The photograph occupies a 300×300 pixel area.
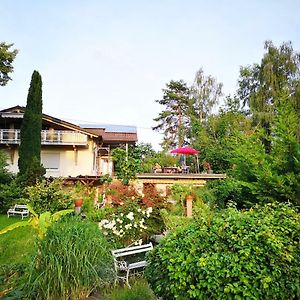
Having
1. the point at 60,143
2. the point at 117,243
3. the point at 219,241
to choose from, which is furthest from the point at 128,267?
the point at 60,143

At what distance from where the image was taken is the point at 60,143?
83.6 ft

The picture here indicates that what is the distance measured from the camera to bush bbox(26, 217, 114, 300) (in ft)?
15.0

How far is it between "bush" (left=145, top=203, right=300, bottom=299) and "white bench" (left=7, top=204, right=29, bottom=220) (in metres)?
13.6

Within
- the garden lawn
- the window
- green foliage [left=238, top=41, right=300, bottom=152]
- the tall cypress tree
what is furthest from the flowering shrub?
green foliage [left=238, top=41, right=300, bottom=152]

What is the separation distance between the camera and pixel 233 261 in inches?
137

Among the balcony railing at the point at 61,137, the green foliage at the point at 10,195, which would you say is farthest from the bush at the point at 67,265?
the balcony railing at the point at 61,137

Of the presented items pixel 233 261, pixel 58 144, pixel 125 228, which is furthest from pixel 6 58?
pixel 233 261

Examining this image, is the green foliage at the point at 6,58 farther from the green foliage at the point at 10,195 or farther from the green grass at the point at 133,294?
the green grass at the point at 133,294

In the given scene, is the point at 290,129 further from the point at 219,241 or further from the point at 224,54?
the point at 224,54

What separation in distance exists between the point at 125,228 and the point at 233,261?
16.0ft

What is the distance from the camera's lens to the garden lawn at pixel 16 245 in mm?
6516

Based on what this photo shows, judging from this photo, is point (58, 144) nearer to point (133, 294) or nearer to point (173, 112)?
point (173, 112)

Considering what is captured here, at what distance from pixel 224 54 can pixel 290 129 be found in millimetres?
9532

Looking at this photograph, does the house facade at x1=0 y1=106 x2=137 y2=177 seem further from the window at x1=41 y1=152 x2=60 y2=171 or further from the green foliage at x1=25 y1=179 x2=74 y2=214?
the green foliage at x1=25 y1=179 x2=74 y2=214
